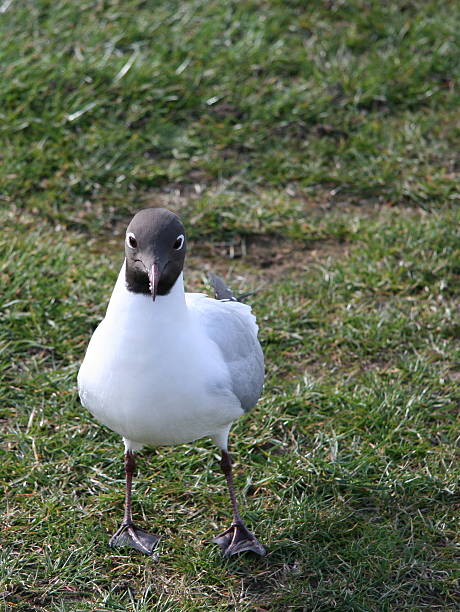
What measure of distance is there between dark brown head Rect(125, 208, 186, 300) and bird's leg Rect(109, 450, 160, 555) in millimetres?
952

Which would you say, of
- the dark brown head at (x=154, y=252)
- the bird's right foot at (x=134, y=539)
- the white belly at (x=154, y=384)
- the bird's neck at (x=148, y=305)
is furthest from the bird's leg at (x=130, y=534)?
the dark brown head at (x=154, y=252)

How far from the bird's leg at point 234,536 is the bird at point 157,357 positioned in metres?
0.34

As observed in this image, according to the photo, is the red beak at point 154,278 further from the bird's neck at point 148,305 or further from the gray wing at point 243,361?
the gray wing at point 243,361

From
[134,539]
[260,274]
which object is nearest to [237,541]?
[134,539]


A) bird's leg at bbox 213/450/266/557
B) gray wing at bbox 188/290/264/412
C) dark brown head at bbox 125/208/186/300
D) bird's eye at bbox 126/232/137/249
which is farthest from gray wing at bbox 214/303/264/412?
bird's eye at bbox 126/232/137/249

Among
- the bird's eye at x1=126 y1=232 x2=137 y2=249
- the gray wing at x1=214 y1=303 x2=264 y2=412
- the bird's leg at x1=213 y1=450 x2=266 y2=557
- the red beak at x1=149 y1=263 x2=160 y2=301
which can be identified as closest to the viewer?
the red beak at x1=149 y1=263 x2=160 y2=301

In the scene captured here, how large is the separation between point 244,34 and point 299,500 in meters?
4.51

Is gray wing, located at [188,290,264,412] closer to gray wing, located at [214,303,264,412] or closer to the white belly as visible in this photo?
gray wing, located at [214,303,264,412]

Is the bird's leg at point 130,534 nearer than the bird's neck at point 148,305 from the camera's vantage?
No

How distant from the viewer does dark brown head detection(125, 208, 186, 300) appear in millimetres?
3254

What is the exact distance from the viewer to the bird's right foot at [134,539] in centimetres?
382

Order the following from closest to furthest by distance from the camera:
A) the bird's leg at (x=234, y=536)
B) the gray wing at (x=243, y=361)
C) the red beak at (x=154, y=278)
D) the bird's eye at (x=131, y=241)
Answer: the red beak at (x=154, y=278) < the bird's eye at (x=131, y=241) < the gray wing at (x=243, y=361) < the bird's leg at (x=234, y=536)

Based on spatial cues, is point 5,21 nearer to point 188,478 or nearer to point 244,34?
point 244,34

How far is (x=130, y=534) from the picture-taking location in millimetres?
3859
